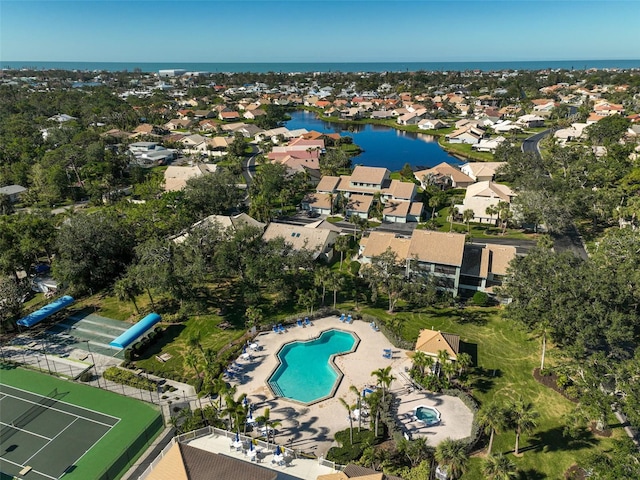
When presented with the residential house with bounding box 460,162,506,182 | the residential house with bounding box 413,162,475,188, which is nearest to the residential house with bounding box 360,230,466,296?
the residential house with bounding box 413,162,475,188

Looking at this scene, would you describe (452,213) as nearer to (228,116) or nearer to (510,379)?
(510,379)

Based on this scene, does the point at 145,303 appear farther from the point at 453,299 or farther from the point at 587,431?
the point at 587,431

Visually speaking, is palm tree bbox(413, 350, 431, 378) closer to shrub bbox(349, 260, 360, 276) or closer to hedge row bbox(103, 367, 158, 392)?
shrub bbox(349, 260, 360, 276)

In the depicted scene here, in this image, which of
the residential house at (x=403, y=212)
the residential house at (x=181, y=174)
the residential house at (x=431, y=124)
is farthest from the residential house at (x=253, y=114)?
the residential house at (x=403, y=212)

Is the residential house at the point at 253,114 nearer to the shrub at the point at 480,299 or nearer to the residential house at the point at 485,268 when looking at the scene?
the residential house at the point at 485,268

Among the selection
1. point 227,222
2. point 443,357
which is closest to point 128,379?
point 443,357

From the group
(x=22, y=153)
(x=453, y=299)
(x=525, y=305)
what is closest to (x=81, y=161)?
(x=22, y=153)
